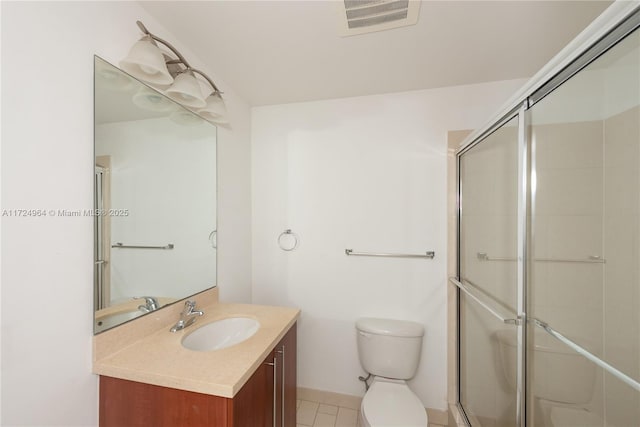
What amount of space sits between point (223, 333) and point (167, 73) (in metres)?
1.28

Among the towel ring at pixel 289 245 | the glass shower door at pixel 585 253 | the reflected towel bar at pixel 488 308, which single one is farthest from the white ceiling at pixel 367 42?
the reflected towel bar at pixel 488 308

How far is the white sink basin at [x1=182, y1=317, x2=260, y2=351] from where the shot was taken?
4.16ft

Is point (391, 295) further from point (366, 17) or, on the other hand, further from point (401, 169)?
point (366, 17)

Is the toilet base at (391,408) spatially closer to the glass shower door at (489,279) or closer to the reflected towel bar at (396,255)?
the glass shower door at (489,279)

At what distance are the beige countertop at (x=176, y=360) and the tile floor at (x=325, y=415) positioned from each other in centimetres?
96

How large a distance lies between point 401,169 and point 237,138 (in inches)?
47.4

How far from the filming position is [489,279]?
54.2 inches

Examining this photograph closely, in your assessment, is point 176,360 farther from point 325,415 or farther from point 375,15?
point 375,15

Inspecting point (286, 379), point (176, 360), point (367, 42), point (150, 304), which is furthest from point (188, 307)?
point (367, 42)

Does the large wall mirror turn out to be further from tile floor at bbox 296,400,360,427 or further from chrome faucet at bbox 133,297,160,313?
tile floor at bbox 296,400,360,427

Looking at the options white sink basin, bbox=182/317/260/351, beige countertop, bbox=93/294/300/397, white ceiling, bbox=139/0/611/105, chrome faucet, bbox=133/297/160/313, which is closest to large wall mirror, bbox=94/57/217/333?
chrome faucet, bbox=133/297/160/313

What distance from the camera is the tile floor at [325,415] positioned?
1.69 m

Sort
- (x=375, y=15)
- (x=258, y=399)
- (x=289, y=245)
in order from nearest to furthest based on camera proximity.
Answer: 1. (x=258, y=399)
2. (x=375, y=15)
3. (x=289, y=245)

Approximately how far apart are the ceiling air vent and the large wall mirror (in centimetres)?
94
